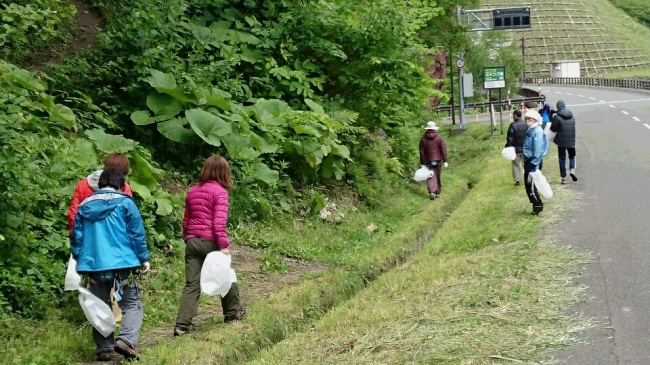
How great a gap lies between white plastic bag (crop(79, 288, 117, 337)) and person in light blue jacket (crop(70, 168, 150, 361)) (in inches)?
3.4

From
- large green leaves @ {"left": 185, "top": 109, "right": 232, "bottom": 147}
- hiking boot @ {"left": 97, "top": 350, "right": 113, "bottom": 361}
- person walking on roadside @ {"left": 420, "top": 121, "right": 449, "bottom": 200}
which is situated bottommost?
person walking on roadside @ {"left": 420, "top": 121, "right": 449, "bottom": 200}

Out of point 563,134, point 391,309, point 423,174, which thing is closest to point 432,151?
point 423,174

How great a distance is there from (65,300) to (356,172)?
29.8 feet

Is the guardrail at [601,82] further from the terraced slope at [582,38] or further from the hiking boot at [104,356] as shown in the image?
the hiking boot at [104,356]

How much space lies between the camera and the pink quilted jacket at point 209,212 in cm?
797

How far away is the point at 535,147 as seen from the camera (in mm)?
13375

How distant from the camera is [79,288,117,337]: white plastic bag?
6.90 m

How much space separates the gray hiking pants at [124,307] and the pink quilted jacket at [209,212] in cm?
99

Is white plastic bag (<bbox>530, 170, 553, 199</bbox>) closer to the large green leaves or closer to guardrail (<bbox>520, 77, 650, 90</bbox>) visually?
the large green leaves

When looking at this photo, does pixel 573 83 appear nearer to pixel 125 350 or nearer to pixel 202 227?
pixel 202 227

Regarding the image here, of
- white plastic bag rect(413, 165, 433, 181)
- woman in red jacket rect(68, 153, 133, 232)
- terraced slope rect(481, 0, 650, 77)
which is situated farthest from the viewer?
terraced slope rect(481, 0, 650, 77)

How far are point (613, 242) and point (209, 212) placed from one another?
18.0ft

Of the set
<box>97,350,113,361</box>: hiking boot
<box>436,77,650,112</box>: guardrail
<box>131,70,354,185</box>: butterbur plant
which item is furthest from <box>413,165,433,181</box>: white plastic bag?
<box>436,77,650,112</box>: guardrail

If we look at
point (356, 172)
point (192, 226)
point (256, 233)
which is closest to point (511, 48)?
point (356, 172)
